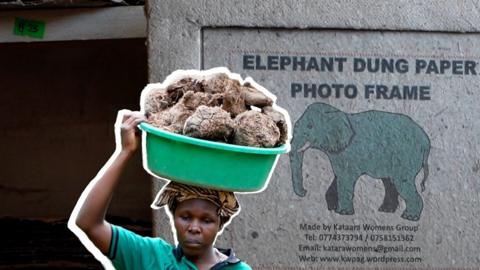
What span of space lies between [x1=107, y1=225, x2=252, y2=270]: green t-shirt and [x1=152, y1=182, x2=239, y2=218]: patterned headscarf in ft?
0.39

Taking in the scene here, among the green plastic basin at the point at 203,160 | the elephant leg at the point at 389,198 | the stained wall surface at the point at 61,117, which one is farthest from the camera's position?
the stained wall surface at the point at 61,117

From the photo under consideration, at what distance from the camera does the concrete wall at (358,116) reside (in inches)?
213

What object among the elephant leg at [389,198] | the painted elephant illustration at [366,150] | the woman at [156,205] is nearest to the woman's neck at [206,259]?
the woman at [156,205]

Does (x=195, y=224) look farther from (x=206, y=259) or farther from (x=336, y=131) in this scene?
(x=336, y=131)

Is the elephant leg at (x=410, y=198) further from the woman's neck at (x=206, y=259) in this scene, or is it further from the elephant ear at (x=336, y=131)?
the woman's neck at (x=206, y=259)

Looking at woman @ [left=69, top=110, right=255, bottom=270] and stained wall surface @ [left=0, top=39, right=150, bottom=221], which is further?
stained wall surface @ [left=0, top=39, right=150, bottom=221]

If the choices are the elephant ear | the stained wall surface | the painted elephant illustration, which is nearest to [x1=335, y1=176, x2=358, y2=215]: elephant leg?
the painted elephant illustration

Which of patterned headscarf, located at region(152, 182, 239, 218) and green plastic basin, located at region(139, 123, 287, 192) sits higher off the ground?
green plastic basin, located at region(139, 123, 287, 192)

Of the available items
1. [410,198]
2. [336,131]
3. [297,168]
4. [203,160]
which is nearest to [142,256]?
[203,160]

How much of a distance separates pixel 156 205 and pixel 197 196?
0.14 meters

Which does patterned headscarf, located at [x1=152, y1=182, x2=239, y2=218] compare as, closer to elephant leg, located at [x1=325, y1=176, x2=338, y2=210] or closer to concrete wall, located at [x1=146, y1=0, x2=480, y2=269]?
concrete wall, located at [x1=146, y1=0, x2=480, y2=269]

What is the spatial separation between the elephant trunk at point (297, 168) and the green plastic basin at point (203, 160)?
98.6 inches

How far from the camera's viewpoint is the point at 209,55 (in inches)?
212

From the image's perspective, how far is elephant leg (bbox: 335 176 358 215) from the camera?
18.0 feet
